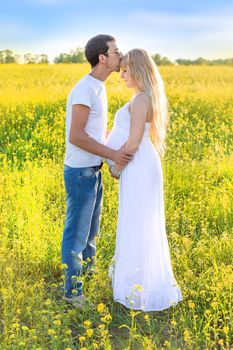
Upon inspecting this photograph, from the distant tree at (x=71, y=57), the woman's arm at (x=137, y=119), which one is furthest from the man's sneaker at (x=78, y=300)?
the distant tree at (x=71, y=57)

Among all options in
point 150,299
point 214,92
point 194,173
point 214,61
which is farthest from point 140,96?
point 214,61

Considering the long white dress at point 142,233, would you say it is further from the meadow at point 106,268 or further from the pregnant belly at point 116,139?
the meadow at point 106,268

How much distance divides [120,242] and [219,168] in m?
3.67

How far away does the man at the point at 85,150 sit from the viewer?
4148 mm

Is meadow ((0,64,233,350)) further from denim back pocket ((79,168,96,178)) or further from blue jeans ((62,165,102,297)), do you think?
denim back pocket ((79,168,96,178))

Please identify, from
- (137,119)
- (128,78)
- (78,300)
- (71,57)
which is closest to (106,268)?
(78,300)

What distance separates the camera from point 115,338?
4.20m

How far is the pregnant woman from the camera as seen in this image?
161 inches

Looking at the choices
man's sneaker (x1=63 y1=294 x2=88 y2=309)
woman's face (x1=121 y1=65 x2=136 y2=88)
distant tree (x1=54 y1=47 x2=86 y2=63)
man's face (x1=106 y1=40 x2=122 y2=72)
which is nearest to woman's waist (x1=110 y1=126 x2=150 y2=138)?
woman's face (x1=121 y1=65 x2=136 y2=88)

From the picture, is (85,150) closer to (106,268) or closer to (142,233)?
(142,233)

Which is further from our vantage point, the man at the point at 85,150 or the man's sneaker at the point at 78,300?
the man's sneaker at the point at 78,300

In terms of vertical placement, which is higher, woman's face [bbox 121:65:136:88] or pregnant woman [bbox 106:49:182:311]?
woman's face [bbox 121:65:136:88]

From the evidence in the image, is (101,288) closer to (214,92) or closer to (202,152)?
(202,152)

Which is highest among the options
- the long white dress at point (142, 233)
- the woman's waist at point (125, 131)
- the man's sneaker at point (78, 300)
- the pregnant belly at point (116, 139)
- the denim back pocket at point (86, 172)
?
the woman's waist at point (125, 131)
